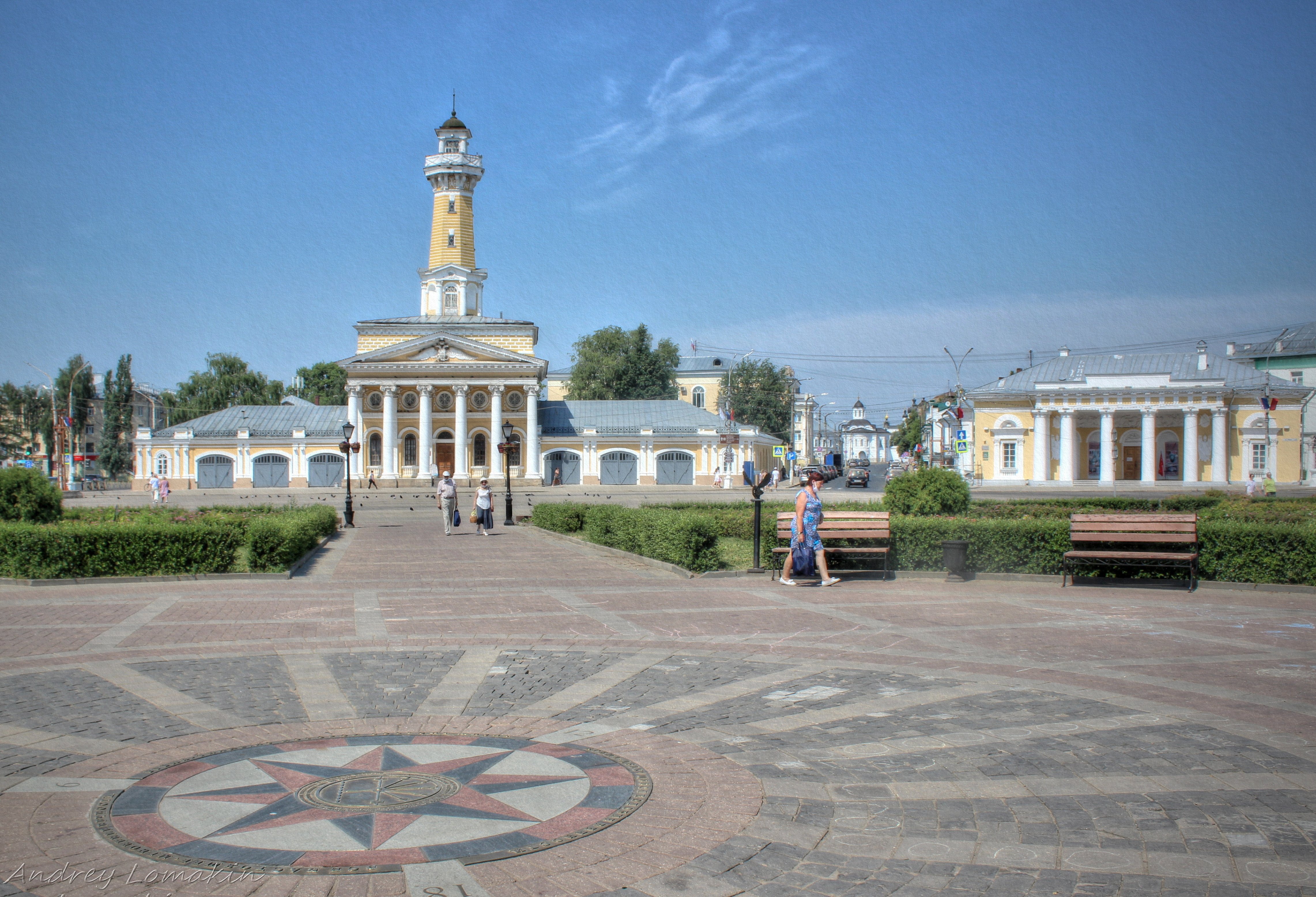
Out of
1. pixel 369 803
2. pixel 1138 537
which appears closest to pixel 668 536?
pixel 1138 537

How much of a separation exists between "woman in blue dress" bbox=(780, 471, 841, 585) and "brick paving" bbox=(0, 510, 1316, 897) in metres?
0.90

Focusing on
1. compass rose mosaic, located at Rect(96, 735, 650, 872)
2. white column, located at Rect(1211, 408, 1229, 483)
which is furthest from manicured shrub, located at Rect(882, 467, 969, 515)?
white column, located at Rect(1211, 408, 1229, 483)

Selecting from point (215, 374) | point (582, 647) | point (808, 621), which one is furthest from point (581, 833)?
point (215, 374)

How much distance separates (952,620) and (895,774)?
568 centimetres

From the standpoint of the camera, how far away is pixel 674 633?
10133mm

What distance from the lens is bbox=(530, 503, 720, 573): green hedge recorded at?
15227 millimetres

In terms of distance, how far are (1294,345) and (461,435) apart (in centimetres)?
7203

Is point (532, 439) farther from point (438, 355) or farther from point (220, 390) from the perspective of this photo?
point (220, 390)

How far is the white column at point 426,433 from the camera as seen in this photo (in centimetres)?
6612

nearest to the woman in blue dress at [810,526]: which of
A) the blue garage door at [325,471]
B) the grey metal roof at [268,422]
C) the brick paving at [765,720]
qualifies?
the brick paving at [765,720]

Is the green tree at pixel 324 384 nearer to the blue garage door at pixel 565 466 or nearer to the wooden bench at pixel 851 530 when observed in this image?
the blue garage door at pixel 565 466

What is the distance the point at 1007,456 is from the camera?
62.7 m

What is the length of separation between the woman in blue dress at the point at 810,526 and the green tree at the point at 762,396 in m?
76.0

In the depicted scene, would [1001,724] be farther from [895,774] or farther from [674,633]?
[674,633]
